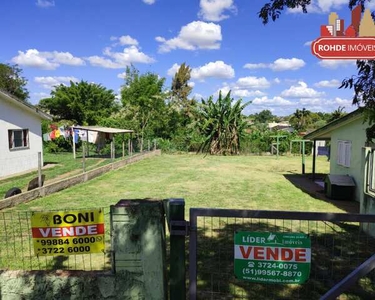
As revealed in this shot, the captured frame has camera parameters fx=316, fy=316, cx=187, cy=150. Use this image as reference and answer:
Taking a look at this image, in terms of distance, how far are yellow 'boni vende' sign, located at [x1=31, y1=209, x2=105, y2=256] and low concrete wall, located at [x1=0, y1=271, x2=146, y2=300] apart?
255 millimetres

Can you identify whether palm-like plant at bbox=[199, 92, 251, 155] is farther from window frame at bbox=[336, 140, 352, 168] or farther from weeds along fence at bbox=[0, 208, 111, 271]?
weeds along fence at bbox=[0, 208, 111, 271]

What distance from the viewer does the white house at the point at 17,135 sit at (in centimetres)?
1516

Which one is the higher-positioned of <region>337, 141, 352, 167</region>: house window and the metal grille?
<region>337, 141, 352, 167</region>: house window

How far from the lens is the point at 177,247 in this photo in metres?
2.99

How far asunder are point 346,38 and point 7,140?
15754 millimetres

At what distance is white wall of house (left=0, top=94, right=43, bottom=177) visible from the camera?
1510cm

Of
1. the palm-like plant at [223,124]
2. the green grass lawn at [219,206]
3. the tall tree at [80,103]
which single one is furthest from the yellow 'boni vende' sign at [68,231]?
the tall tree at [80,103]

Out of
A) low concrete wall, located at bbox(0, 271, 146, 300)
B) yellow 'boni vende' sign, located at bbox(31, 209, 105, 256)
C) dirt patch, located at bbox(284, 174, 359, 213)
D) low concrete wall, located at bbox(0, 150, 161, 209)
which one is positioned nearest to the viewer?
low concrete wall, located at bbox(0, 271, 146, 300)

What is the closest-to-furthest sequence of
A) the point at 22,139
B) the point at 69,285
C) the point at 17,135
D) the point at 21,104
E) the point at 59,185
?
the point at 69,285 < the point at 59,185 < the point at 21,104 < the point at 17,135 < the point at 22,139

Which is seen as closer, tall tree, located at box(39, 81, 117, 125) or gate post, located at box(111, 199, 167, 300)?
gate post, located at box(111, 199, 167, 300)

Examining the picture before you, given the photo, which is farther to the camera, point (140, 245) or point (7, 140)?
point (7, 140)

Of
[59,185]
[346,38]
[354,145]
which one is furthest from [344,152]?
[59,185]

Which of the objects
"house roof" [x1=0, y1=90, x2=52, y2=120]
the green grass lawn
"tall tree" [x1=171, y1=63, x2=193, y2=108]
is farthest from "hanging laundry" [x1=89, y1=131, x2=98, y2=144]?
"tall tree" [x1=171, y1=63, x2=193, y2=108]

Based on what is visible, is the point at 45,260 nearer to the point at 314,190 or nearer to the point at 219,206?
the point at 219,206
